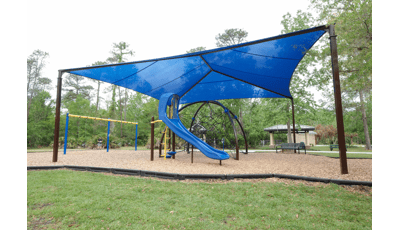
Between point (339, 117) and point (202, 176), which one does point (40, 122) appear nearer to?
point (202, 176)

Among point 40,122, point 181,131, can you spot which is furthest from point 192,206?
point 40,122

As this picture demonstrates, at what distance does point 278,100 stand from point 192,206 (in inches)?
481

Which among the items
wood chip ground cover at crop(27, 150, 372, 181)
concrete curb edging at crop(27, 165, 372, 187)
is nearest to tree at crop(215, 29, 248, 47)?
wood chip ground cover at crop(27, 150, 372, 181)

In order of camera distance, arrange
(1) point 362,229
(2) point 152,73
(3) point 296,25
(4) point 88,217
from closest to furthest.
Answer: (1) point 362,229, (4) point 88,217, (2) point 152,73, (3) point 296,25

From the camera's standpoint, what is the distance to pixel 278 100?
13.4 m

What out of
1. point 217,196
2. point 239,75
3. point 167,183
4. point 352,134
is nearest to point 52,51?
point 239,75

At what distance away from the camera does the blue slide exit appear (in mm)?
6621

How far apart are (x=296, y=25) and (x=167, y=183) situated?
1364cm

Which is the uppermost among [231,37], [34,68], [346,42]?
[231,37]

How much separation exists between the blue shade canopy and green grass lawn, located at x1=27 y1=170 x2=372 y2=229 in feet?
11.6

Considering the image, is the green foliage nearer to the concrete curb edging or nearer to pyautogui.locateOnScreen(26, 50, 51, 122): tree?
pyautogui.locateOnScreen(26, 50, 51, 122): tree

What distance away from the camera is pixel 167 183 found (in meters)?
4.19

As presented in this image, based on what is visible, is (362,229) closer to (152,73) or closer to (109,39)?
(152,73)

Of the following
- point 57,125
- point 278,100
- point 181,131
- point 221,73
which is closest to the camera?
point 57,125
